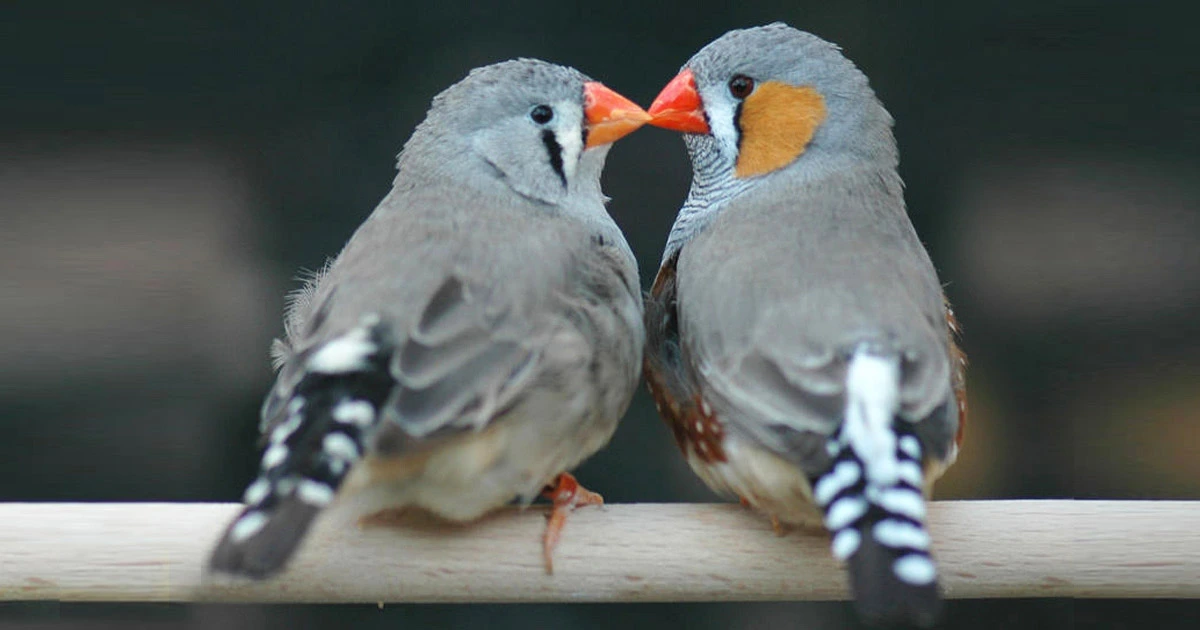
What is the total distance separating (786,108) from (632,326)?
1.37 ft

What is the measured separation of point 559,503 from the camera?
5.60 ft

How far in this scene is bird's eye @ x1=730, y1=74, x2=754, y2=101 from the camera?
1.98m

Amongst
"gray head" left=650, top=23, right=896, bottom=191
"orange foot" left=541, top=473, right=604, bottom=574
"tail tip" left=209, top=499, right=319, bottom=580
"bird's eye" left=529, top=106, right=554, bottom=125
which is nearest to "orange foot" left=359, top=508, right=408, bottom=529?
"orange foot" left=541, top=473, right=604, bottom=574

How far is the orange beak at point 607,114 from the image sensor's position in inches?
74.0

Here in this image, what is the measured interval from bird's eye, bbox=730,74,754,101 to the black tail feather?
0.68 meters

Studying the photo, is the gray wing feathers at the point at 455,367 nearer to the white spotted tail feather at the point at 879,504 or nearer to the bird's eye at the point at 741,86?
the white spotted tail feather at the point at 879,504

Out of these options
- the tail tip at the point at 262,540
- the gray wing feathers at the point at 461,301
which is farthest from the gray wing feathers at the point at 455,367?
the tail tip at the point at 262,540

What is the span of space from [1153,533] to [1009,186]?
1.39 meters

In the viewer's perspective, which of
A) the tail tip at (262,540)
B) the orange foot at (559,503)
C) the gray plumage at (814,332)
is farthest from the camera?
the orange foot at (559,503)

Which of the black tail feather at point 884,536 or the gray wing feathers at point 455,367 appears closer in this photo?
the black tail feather at point 884,536

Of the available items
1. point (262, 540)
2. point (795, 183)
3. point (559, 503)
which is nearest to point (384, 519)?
point (559, 503)

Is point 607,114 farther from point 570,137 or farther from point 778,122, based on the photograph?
point 778,122

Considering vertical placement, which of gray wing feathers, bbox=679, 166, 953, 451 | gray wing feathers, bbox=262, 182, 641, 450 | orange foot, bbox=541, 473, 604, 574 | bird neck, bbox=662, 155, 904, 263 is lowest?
orange foot, bbox=541, 473, 604, 574

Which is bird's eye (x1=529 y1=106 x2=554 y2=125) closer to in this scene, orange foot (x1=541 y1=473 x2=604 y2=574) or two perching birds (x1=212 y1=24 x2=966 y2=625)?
two perching birds (x1=212 y1=24 x2=966 y2=625)
